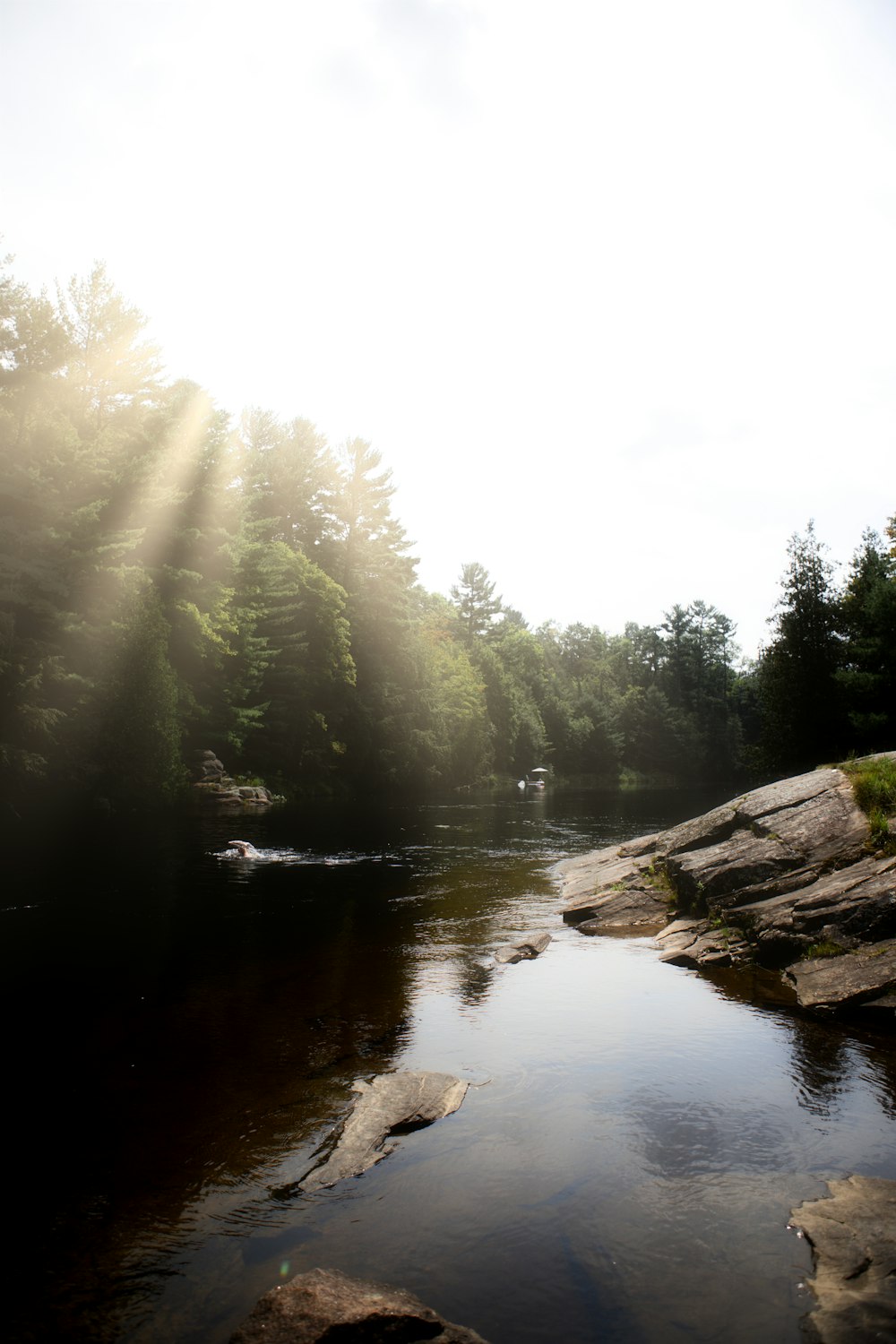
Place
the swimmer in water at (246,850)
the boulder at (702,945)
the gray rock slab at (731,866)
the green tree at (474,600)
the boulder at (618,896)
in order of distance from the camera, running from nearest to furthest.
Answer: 1. the boulder at (702,945)
2. the gray rock slab at (731,866)
3. the boulder at (618,896)
4. the swimmer in water at (246,850)
5. the green tree at (474,600)

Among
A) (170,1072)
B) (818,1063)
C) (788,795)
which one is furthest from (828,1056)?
(788,795)

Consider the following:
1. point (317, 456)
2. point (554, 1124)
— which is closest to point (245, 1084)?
point (554, 1124)

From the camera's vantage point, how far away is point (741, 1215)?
5.45m

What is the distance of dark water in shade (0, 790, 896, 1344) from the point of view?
467cm

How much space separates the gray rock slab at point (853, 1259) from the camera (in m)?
4.21

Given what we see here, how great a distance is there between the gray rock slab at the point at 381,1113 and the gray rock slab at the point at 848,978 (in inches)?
208

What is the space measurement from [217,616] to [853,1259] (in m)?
43.3

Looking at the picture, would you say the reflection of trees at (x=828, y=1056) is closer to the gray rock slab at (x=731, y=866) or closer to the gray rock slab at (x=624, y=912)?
the gray rock slab at (x=731, y=866)

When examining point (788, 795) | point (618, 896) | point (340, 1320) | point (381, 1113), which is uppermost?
point (788, 795)

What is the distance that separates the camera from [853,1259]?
4.76 m

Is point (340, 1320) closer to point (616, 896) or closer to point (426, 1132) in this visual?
point (426, 1132)

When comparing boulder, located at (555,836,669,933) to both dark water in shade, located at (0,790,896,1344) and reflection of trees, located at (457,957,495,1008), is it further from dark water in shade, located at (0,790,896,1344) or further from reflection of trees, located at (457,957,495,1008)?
reflection of trees, located at (457,957,495,1008)

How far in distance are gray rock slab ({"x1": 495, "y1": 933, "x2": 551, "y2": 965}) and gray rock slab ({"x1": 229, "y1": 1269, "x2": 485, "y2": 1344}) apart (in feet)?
27.9

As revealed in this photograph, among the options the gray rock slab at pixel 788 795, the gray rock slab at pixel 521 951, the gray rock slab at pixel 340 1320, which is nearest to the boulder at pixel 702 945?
the gray rock slab at pixel 521 951
